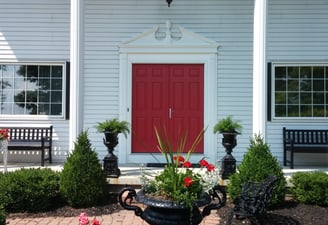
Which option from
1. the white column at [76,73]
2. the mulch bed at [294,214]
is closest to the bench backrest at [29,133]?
the white column at [76,73]

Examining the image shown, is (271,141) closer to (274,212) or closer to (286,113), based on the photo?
(286,113)

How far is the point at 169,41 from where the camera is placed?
341 inches

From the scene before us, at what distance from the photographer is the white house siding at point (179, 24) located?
8703 millimetres

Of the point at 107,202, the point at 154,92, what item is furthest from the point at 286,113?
the point at 107,202

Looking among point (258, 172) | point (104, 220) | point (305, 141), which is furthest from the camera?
point (305, 141)

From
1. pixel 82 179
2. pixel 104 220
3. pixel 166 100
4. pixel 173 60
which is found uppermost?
pixel 173 60

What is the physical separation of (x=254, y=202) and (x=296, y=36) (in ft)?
16.3

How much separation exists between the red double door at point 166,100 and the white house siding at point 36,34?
161cm

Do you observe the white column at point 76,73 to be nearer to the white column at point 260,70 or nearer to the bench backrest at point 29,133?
the bench backrest at point 29,133

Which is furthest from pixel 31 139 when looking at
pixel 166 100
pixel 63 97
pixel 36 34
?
pixel 166 100

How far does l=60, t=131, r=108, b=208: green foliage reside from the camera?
20.0 ft

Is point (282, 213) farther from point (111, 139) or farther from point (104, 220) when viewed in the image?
point (111, 139)

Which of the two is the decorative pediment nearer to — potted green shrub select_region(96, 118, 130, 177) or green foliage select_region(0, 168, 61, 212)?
potted green shrub select_region(96, 118, 130, 177)

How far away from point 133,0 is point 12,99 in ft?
11.2
